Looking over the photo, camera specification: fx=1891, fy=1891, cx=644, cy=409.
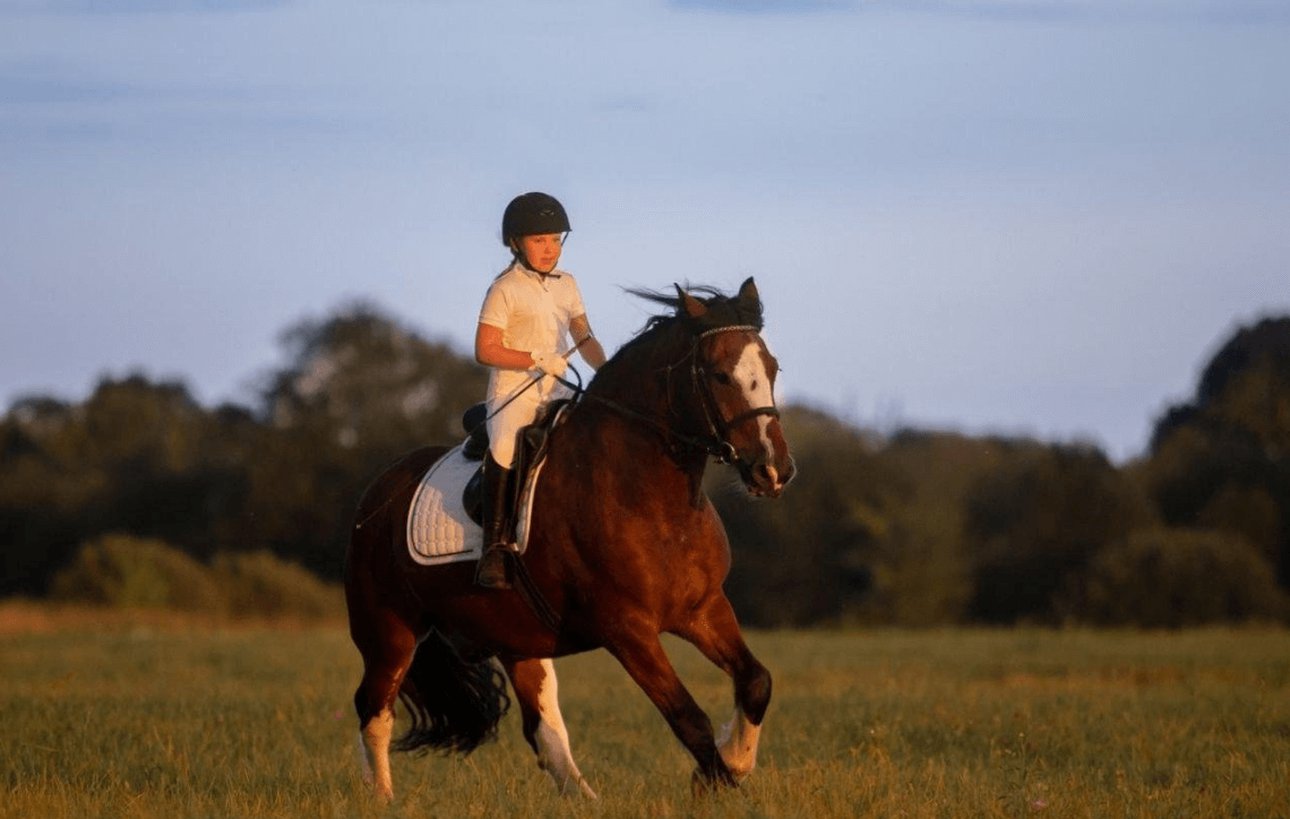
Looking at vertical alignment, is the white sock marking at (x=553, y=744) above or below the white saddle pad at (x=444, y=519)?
below

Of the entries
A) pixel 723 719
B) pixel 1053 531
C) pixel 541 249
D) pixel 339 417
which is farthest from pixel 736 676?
pixel 339 417

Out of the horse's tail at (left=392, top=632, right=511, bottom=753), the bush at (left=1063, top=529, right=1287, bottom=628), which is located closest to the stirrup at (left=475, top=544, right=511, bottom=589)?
the horse's tail at (left=392, top=632, right=511, bottom=753)

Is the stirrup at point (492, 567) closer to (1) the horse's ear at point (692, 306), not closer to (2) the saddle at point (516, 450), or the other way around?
(2) the saddle at point (516, 450)

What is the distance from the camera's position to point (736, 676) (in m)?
8.87

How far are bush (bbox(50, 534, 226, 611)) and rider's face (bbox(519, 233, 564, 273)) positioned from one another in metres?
30.7

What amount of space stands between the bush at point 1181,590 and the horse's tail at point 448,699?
29.8 m

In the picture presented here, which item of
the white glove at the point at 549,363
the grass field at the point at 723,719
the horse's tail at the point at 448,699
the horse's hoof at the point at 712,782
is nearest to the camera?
the horse's hoof at the point at 712,782

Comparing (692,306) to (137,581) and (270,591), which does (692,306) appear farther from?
(270,591)

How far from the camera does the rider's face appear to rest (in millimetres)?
9484

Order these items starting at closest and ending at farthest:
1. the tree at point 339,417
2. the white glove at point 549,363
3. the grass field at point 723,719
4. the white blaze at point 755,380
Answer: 1. the white blaze at point 755,380
2. the grass field at point 723,719
3. the white glove at point 549,363
4. the tree at point 339,417

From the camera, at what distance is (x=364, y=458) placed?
54.5 metres

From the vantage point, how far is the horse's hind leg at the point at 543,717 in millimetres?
9930

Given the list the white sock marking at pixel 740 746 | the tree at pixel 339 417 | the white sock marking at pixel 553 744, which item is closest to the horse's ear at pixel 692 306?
the white sock marking at pixel 740 746

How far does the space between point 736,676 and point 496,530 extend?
1.36 metres
